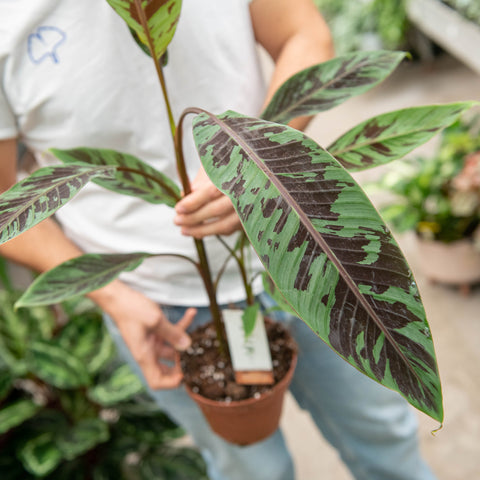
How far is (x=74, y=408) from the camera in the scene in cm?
160

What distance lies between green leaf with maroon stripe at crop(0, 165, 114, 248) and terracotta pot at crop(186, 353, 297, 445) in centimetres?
43

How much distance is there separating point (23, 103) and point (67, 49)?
4.3 inches

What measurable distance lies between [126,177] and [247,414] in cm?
41

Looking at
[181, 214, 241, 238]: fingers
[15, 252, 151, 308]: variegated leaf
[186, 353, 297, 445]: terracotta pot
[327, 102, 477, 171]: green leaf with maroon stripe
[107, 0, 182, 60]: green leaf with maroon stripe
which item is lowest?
[186, 353, 297, 445]: terracotta pot

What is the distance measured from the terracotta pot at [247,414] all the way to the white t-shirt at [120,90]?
0.73 feet

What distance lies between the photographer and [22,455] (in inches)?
54.7

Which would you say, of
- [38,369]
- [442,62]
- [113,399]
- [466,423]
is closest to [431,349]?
[113,399]

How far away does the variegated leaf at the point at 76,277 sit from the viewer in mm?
697

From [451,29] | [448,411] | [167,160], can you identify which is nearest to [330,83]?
[167,160]

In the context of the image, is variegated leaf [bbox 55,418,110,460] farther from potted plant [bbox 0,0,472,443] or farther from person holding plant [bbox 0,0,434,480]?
potted plant [bbox 0,0,472,443]

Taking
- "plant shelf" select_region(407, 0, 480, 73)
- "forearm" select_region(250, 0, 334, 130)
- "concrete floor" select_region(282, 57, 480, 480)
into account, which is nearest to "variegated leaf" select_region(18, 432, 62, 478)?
"concrete floor" select_region(282, 57, 480, 480)

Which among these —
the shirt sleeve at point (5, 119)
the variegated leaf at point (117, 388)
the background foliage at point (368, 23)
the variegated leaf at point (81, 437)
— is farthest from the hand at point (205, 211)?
the background foliage at point (368, 23)

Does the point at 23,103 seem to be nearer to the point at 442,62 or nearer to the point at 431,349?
the point at 431,349

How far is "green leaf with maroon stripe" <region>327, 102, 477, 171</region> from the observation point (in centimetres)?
64
